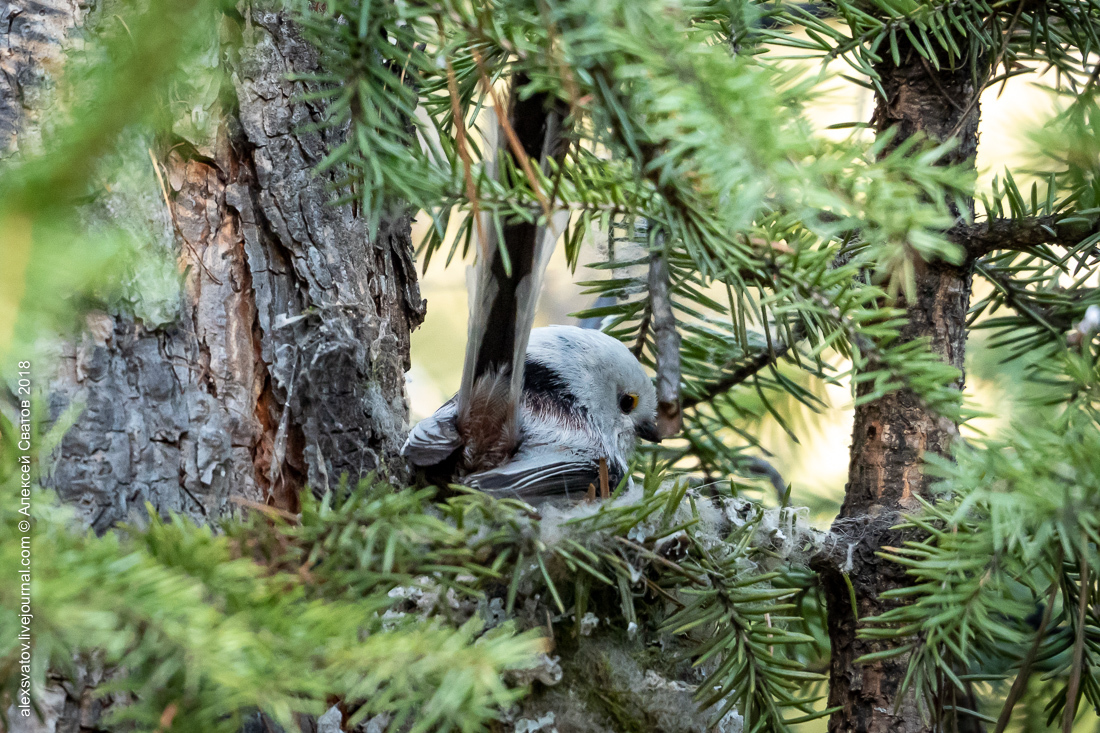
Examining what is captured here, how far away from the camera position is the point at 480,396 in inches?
31.9

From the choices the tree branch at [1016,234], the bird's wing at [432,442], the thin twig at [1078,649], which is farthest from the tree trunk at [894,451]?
the bird's wing at [432,442]

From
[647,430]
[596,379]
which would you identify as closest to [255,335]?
[596,379]

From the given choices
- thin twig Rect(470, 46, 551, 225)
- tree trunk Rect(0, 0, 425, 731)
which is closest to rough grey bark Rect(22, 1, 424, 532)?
tree trunk Rect(0, 0, 425, 731)

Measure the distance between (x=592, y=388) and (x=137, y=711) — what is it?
2.45 feet

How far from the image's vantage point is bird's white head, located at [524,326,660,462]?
104 cm

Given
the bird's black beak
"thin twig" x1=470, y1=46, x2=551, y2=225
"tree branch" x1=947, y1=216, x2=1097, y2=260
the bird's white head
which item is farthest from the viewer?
the bird's black beak

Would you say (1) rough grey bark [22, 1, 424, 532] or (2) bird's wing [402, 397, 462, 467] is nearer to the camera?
(1) rough grey bark [22, 1, 424, 532]

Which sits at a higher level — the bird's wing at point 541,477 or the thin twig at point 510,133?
the thin twig at point 510,133

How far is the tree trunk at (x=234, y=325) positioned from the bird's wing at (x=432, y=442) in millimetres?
16

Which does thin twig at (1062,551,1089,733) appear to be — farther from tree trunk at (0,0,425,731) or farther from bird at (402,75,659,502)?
tree trunk at (0,0,425,731)

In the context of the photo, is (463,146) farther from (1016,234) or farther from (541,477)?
(1016,234)

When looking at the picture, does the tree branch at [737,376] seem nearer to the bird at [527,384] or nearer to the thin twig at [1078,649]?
the bird at [527,384]

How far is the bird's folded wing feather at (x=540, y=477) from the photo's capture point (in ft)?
2.88

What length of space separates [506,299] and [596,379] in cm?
43
